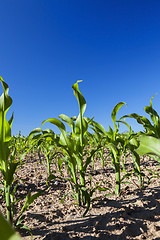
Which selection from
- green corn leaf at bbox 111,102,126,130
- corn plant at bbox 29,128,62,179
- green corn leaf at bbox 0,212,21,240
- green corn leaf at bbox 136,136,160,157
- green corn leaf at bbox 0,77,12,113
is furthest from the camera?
green corn leaf at bbox 111,102,126,130

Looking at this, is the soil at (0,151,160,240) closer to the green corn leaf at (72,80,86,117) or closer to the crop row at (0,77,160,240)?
the crop row at (0,77,160,240)

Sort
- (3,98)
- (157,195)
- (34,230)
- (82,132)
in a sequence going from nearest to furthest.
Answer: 1. (3,98)
2. (34,230)
3. (82,132)
4. (157,195)

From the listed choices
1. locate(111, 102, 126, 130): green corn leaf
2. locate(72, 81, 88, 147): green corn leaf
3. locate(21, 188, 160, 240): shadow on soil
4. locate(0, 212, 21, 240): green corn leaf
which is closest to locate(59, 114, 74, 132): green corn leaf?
locate(72, 81, 88, 147): green corn leaf

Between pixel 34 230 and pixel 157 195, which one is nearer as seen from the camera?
pixel 34 230

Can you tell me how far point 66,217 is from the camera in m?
1.54

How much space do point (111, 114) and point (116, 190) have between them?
37.0 inches

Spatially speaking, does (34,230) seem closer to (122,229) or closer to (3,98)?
(122,229)

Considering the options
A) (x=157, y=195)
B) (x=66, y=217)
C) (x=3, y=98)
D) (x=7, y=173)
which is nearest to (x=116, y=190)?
(x=157, y=195)

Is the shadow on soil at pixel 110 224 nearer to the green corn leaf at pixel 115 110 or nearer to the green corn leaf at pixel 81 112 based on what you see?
the green corn leaf at pixel 81 112

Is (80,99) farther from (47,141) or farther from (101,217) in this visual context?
(47,141)

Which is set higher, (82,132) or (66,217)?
(82,132)

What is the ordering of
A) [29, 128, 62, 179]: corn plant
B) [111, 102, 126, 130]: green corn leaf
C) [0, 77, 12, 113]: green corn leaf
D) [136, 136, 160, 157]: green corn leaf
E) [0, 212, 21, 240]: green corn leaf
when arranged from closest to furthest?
1. [0, 212, 21, 240]: green corn leaf
2. [136, 136, 160, 157]: green corn leaf
3. [0, 77, 12, 113]: green corn leaf
4. [29, 128, 62, 179]: corn plant
5. [111, 102, 126, 130]: green corn leaf

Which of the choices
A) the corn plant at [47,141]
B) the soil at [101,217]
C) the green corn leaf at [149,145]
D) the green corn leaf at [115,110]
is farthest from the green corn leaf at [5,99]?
the green corn leaf at [115,110]

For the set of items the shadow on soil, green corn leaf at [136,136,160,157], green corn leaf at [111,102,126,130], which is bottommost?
the shadow on soil
